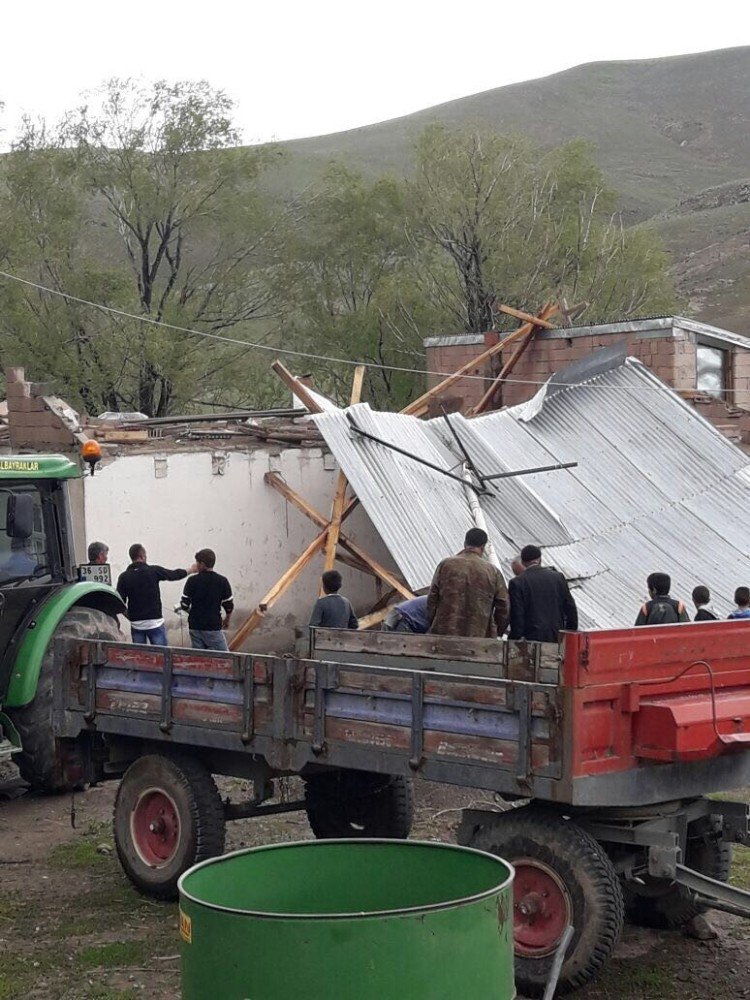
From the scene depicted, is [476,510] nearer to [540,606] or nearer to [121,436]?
[121,436]

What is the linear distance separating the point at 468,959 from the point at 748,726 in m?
3.22

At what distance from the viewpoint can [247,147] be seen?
105 feet

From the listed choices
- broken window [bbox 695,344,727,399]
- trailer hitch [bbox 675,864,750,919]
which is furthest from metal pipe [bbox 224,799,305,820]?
broken window [bbox 695,344,727,399]

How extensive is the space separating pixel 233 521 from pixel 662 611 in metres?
8.87

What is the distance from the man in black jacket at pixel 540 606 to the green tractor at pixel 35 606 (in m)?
3.33

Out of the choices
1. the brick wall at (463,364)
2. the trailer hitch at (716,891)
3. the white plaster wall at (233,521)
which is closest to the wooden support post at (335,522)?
the white plaster wall at (233,521)

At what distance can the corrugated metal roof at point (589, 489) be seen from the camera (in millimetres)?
16641

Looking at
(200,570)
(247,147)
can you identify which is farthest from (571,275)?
(200,570)

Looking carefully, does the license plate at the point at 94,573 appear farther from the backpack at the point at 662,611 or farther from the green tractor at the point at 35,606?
the backpack at the point at 662,611

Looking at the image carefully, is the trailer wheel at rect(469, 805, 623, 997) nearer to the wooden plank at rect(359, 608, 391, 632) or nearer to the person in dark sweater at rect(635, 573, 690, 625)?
the person in dark sweater at rect(635, 573, 690, 625)

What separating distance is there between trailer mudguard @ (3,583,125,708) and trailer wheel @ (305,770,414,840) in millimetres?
2607

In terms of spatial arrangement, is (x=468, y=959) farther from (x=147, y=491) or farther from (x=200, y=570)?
(x=147, y=491)

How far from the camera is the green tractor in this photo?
401 inches

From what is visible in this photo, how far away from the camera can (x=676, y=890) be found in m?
6.97
